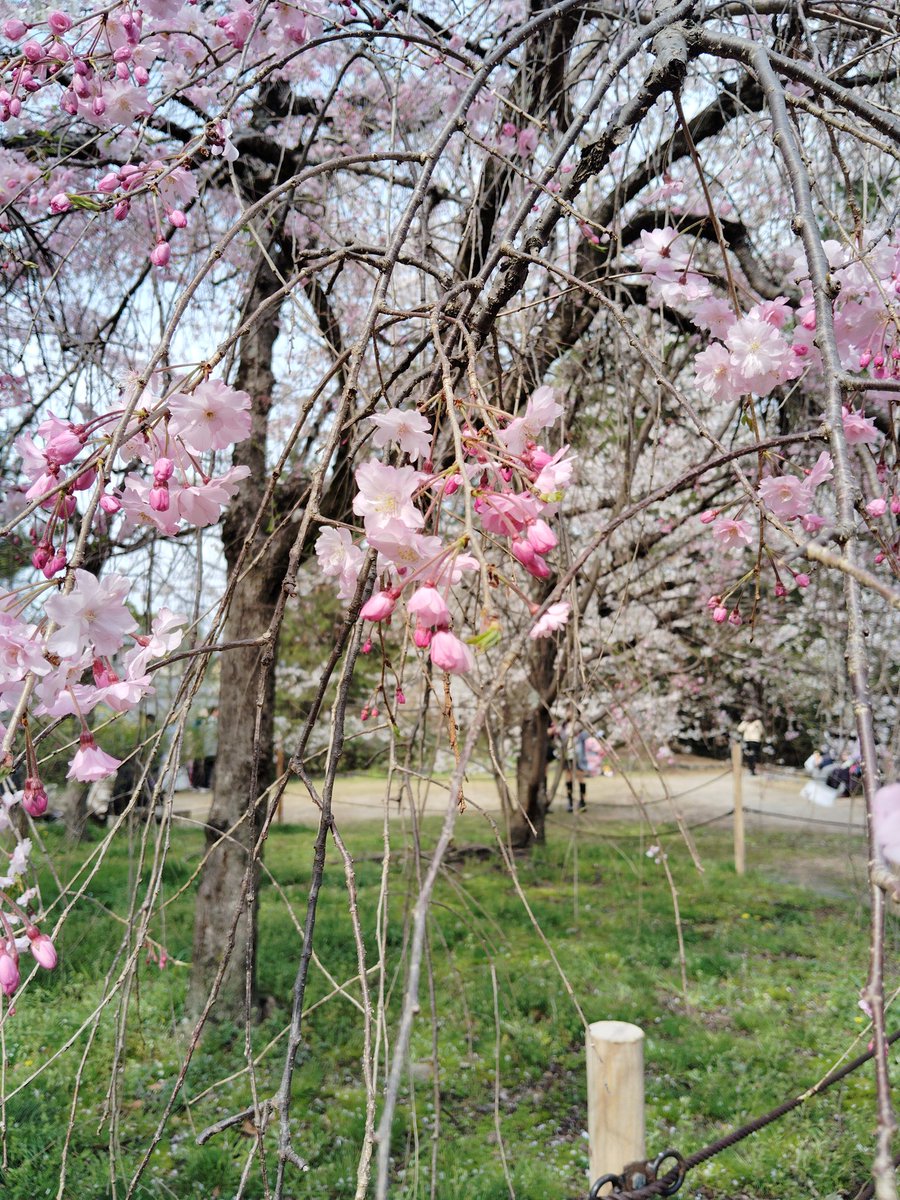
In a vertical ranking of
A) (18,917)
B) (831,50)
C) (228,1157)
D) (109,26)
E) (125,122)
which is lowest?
(228,1157)

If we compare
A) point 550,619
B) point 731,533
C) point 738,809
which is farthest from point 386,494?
point 738,809

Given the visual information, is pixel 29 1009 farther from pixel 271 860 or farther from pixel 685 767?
pixel 685 767

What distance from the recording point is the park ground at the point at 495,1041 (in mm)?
2238

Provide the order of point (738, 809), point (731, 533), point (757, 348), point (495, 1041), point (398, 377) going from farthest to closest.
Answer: point (738, 809) < point (495, 1041) < point (398, 377) < point (731, 533) < point (757, 348)

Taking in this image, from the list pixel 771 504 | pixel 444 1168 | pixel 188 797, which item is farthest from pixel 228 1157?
pixel 188 797

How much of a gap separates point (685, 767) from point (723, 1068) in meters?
9.27

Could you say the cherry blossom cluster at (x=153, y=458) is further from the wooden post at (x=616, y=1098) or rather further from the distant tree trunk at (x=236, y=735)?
the distant tree trunk at (x=236, y=735)

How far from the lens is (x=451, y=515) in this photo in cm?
67

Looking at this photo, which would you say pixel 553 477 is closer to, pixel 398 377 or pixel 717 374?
pixel 717 374

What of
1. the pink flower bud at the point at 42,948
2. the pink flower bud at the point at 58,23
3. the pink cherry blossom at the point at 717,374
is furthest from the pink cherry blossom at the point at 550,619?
the pink flower bud at the point at 58,23

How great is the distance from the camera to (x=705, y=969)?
3.88 metres

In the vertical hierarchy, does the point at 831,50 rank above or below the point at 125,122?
above

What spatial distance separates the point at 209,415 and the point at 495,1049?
1.29m

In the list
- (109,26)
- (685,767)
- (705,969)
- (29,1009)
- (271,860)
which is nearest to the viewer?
(109,26)
